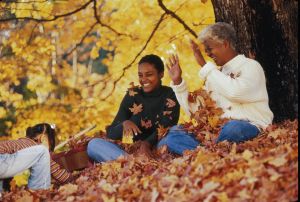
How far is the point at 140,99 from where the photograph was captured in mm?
6117

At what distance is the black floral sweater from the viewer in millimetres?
5852

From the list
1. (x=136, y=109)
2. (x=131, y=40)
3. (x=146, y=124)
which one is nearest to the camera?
(x=146, y=124)

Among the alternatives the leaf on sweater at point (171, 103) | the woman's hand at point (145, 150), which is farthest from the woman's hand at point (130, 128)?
the leaf on sweater at point (171, 103)

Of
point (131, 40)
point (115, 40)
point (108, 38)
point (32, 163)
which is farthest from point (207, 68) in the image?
point (115, 40)

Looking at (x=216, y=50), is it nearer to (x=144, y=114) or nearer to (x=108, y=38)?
(x=144, y=114)

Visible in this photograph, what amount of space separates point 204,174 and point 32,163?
1.92m

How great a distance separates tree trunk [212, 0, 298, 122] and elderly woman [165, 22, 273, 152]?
0.71m

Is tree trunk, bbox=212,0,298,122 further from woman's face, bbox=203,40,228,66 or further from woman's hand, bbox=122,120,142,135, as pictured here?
woman's hand, bbox=122,120,142,135

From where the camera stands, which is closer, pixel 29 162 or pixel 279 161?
pixel 279 161

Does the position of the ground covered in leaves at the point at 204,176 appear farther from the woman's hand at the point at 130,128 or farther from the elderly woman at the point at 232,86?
the woman's hand at the point at 130,128

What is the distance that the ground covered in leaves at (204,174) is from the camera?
11.6ft

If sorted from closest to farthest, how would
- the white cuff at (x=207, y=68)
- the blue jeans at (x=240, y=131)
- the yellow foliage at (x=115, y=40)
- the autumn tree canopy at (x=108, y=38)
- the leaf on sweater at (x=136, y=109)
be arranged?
the blue jeans at (x=240, y=131)
the white cuff at (x=207, y=68)
the leaf on sweater at (x=136, y=109)
the autumn tree canopy at (x=108, y=38)
the yellow foliage at (x=115, y=40)

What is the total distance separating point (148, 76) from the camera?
5.98 m

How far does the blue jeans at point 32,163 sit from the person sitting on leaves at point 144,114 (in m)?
0.62
